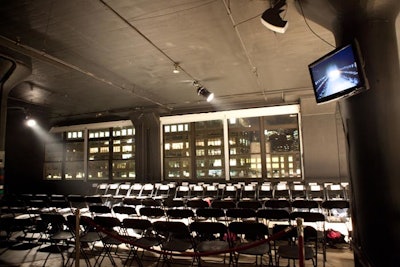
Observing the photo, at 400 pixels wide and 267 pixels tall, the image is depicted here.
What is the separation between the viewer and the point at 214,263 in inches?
160

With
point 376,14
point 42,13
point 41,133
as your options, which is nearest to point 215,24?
point 376,14

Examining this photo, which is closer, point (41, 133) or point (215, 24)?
point (215, 24)

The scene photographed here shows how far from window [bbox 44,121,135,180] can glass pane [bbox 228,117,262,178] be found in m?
4.09

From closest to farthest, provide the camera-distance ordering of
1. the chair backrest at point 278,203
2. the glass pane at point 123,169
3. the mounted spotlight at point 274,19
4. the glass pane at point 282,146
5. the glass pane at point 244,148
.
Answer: the mounted spotlight at point 274,19, the chair backrest at point 278,203, the glass pane at point 282,146, the glass pane at point 244,148, the glass pane at point 123,169

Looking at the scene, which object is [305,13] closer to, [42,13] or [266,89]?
[42,13]

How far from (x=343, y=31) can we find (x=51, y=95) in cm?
824

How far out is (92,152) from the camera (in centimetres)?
1158

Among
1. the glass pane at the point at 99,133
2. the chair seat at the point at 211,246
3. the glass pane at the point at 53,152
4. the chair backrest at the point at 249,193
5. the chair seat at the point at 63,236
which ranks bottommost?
the chair seat at the point at 211,246

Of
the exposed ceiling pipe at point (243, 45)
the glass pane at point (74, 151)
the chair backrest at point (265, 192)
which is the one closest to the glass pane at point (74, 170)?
the glass pane at point (74, 151)

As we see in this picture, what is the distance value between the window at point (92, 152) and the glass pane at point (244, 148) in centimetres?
409

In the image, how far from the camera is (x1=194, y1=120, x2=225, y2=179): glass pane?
9.97 m

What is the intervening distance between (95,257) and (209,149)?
20.7ft

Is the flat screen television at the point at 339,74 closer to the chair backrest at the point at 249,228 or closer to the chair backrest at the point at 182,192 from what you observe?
the chair backrest at the point at 249,228

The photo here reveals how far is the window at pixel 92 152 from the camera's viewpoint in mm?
11148
